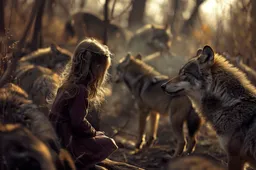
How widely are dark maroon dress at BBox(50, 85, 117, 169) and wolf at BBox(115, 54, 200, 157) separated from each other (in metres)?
3.16

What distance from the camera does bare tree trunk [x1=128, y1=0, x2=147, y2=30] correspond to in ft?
64.0

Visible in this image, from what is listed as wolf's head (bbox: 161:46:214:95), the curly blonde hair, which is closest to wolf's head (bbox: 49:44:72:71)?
wolf's head (bbox: 161:46:214:95)

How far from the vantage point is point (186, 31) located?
22719mm

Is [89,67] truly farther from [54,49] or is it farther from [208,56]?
[54,49]

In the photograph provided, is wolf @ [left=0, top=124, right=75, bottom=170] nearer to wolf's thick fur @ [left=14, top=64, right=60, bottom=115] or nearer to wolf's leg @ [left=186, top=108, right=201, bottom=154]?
wolf's thick fur @ [left=14, top=64, right=60, bottom=115]

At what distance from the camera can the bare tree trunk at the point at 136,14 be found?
19.5 meters

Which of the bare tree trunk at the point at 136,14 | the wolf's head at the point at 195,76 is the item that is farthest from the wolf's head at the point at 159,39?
the wolf's head at the point at 195,76

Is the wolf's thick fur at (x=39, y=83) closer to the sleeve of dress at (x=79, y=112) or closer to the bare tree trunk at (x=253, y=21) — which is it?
the sleeve of dress at (x=79, y=112)

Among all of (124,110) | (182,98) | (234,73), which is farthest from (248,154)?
(124,110)

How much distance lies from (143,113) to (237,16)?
4214 millimetres

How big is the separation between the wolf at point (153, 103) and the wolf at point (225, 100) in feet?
5.33

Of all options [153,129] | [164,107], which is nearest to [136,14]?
[153,129]

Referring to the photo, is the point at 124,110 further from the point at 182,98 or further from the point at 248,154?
the point at 248,154

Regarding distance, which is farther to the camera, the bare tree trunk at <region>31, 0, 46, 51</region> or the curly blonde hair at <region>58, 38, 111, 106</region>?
the bare tree trunk at <region>31, 0, 46, 51</region>
